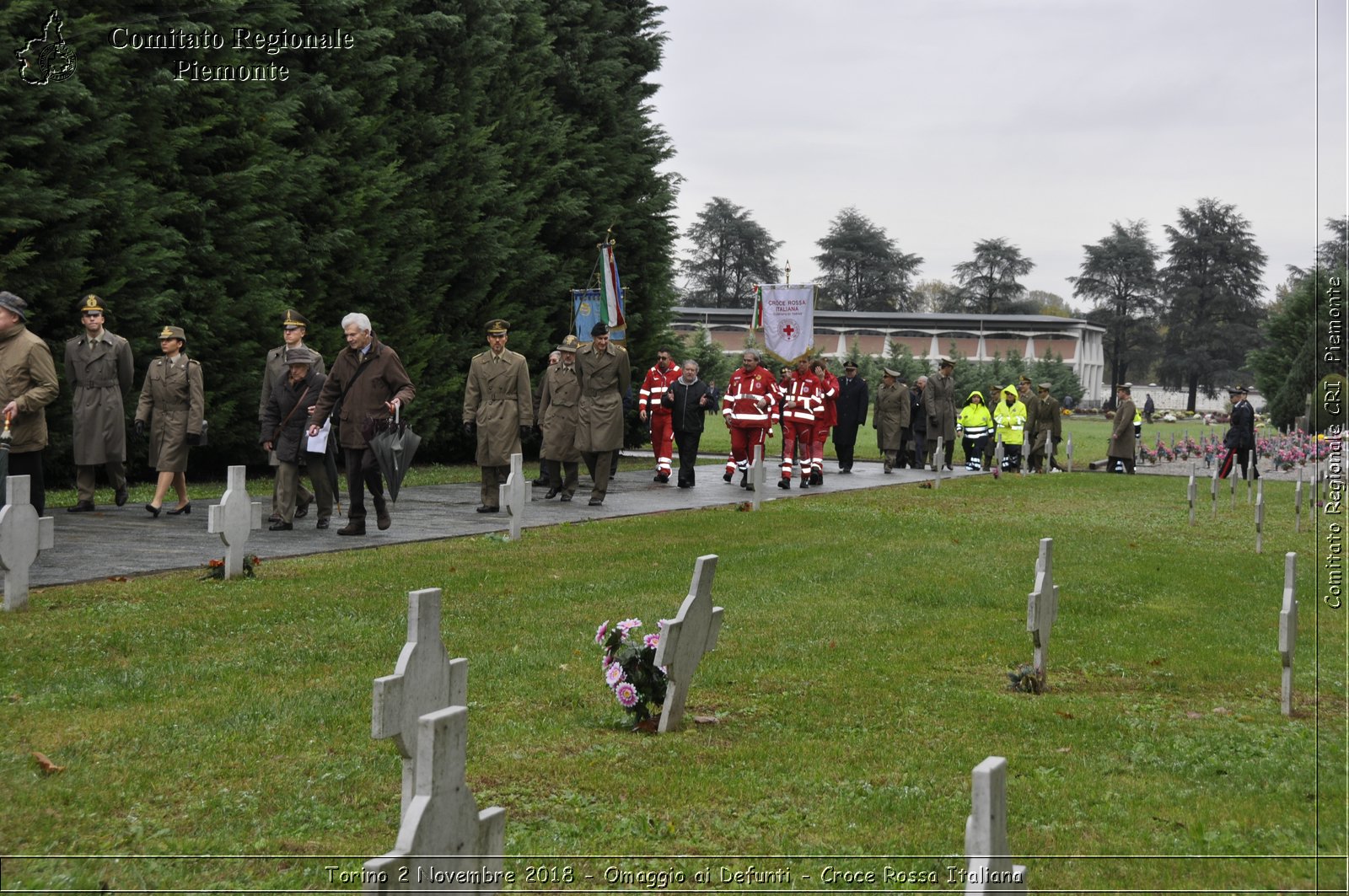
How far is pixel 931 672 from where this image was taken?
325 inches

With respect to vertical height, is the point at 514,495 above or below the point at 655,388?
below

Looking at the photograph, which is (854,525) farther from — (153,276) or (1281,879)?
(1281,879)

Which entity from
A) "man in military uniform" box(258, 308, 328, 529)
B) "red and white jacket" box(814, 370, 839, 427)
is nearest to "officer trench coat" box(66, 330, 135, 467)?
"man in military uniform" box(258, 308, 328, 529)

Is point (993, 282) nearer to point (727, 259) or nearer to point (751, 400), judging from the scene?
point (727, 259)

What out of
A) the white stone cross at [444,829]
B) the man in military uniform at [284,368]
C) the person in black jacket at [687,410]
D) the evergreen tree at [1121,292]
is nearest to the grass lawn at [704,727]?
the white stone cross at [444,829]

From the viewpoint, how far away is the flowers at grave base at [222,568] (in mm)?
10594

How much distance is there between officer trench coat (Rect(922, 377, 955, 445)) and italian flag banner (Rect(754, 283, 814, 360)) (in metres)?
3.43

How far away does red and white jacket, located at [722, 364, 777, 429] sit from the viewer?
21750 mm

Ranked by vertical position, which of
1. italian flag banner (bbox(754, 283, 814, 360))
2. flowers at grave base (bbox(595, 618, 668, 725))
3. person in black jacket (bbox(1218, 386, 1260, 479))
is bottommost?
flowers at grave base (bbox(595, 618, 668, 725))

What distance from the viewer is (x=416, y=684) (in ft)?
16.0

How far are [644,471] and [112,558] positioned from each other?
47.7 ft

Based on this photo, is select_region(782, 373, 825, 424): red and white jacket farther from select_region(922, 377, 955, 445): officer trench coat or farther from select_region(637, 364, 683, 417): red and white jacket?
select_region(922, 377, 955, 445): officer trench coat

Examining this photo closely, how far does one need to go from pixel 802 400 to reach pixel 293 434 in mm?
10951

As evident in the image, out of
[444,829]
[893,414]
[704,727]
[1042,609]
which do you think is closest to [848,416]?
[893,414]
